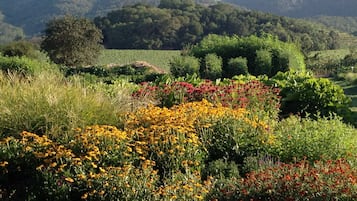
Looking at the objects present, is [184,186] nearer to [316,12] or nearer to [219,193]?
[219,193]

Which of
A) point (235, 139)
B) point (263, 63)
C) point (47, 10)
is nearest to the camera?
point (235, 139)

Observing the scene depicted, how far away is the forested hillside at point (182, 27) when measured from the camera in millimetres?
60438

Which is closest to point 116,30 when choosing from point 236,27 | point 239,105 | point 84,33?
point 236,27

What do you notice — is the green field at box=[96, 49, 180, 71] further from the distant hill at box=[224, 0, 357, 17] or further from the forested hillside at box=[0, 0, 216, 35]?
the distant hill at box=[224, 0, 357, 17]

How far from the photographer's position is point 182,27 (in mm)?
63281

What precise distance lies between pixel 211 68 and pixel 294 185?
47.2ft

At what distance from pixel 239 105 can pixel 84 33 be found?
85.7 ft

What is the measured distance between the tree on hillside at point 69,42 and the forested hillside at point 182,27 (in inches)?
1065

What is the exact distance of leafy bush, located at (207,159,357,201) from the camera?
13.8ft

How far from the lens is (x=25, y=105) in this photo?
20.0 feet

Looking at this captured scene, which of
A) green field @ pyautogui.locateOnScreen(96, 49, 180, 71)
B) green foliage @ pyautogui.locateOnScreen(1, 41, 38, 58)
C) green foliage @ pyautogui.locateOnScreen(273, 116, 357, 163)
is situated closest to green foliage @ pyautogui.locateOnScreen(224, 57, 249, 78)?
green foliage @ pyautogui.locateOnScreen(273, 116, 357, 163)

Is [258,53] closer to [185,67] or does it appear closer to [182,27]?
[185,67]

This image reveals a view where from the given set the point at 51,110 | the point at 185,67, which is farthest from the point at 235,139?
the point at 185,67

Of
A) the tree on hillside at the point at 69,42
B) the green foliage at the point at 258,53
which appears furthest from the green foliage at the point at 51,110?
the tree on hillside at the point at 69,42
